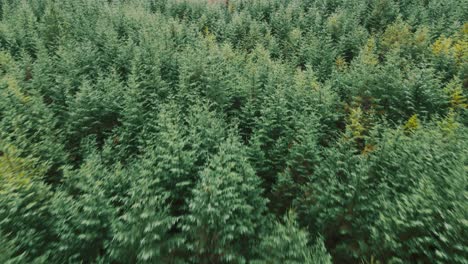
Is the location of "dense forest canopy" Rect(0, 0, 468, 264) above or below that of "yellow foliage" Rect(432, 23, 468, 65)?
below

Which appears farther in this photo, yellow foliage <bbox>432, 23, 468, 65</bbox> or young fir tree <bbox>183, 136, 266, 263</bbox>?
yellow foliage <bbox>432, 23, 468, 65</bbox>

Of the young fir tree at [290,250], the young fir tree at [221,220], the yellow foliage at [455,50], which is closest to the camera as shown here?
the young fir tree at [290,250]

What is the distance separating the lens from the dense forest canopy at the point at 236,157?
5676 mm

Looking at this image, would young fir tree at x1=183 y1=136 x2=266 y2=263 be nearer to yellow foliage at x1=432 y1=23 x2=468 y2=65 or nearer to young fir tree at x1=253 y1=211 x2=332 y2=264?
young fir tree at x1=253 y1=211 x2=332 y2=264

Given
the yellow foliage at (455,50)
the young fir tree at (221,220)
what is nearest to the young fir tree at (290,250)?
the young fir tree at (221,220)

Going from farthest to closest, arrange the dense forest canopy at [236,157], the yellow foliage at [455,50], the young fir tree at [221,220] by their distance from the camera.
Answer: the yellow foliage at [455,50], the young fir tree at [221,220], the dense forest canopy at [236,157]

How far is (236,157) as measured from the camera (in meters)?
7.42

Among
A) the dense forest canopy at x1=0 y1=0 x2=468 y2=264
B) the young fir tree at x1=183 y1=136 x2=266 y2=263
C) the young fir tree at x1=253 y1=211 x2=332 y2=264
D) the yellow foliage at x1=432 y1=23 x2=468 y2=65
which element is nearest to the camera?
the young fir tree at x1=253 y1=211 x2=332 y2=264

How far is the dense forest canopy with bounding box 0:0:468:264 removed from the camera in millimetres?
5676

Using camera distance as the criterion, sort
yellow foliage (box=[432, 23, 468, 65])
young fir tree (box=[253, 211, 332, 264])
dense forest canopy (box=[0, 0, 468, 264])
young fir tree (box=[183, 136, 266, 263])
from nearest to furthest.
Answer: young fir tree (box=[253, 211, 332, 264]) < dense forest canopy (box=[0, 0, 468, 264]) < young fir tree (box=[183, 136, 266, 263]) < yellow foliage (box=[432, 23, 468, 65])

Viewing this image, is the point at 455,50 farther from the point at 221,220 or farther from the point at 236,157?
the point at 221,220

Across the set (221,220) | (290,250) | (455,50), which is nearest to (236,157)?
(221,220)

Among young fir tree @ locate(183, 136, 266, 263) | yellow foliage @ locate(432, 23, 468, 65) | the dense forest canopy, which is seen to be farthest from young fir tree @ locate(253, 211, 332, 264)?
yellow foliage @ locate(432, 23, 468, 65)

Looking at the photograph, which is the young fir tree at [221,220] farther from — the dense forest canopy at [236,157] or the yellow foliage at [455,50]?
the yellow foliage at [455,50]
